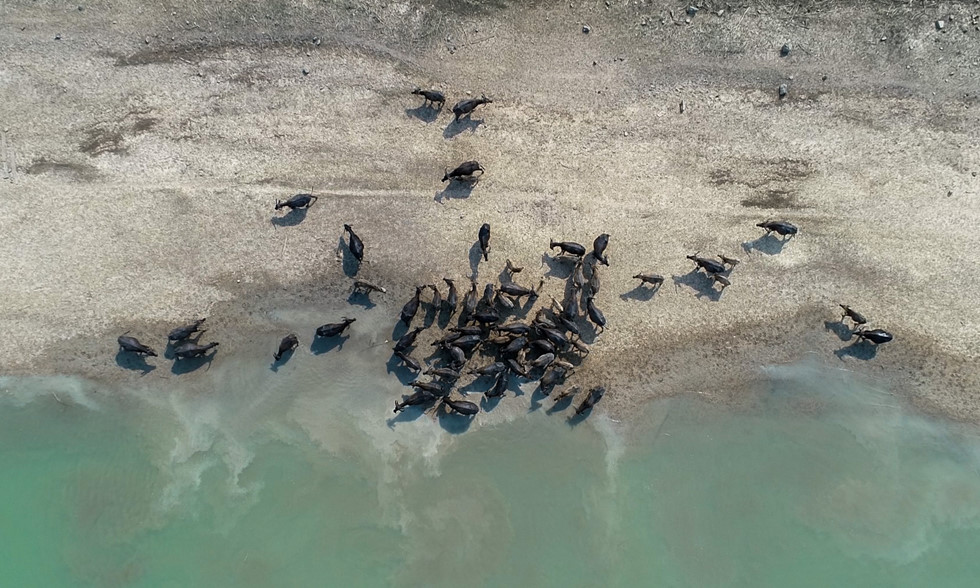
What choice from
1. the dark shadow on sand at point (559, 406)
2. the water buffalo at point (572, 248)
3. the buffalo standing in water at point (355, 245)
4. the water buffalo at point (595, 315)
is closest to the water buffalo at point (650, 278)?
the water buffalo at point (595, 315)

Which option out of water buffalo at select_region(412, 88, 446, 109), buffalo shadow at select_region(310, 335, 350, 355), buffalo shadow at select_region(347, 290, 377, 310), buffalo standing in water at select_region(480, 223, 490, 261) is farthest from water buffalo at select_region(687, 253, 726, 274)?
buffalo shadow at select_region(310, 335, 350, 355)

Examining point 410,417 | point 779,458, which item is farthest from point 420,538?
point 779,458

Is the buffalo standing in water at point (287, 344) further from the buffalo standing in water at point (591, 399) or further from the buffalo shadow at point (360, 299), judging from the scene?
the buffalo standing in water at point (591, 399)

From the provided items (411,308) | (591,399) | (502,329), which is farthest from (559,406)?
(411,308)

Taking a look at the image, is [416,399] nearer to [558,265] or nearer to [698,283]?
[558,265]

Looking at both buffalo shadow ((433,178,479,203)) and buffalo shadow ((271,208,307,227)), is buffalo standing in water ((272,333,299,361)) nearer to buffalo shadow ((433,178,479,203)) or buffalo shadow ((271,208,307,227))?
buffalo shadow ((271,208,307,227))

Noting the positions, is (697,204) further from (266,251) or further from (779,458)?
(266,251)
